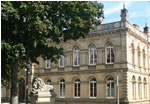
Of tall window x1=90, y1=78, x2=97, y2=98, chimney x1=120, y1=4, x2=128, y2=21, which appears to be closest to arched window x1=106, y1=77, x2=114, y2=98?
tall window x1=90, y1=78, x2=97, y2=98

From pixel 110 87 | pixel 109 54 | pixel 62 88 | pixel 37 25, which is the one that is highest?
pixel 109 54

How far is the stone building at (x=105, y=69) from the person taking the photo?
31969mm

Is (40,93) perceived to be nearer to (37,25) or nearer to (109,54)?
(37,25)

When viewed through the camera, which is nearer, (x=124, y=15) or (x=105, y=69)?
(x=124, y=15)

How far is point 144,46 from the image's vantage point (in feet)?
127

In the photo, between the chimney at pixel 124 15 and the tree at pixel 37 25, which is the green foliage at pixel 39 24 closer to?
the tree at pixel 37 25

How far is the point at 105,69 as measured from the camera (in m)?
32.8

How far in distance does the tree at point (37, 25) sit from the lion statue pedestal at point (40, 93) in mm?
1205

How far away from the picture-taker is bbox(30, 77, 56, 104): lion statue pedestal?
1730 cm

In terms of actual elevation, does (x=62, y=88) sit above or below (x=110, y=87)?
below

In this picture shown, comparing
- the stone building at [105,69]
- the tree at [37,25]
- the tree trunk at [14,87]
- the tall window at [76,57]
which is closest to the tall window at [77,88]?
the stone building at [105,69]

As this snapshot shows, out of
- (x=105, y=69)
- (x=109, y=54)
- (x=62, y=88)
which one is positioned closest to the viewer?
(x=105, y=69)

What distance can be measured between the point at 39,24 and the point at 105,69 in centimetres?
1912

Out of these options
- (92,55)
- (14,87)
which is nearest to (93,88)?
(92,55)
